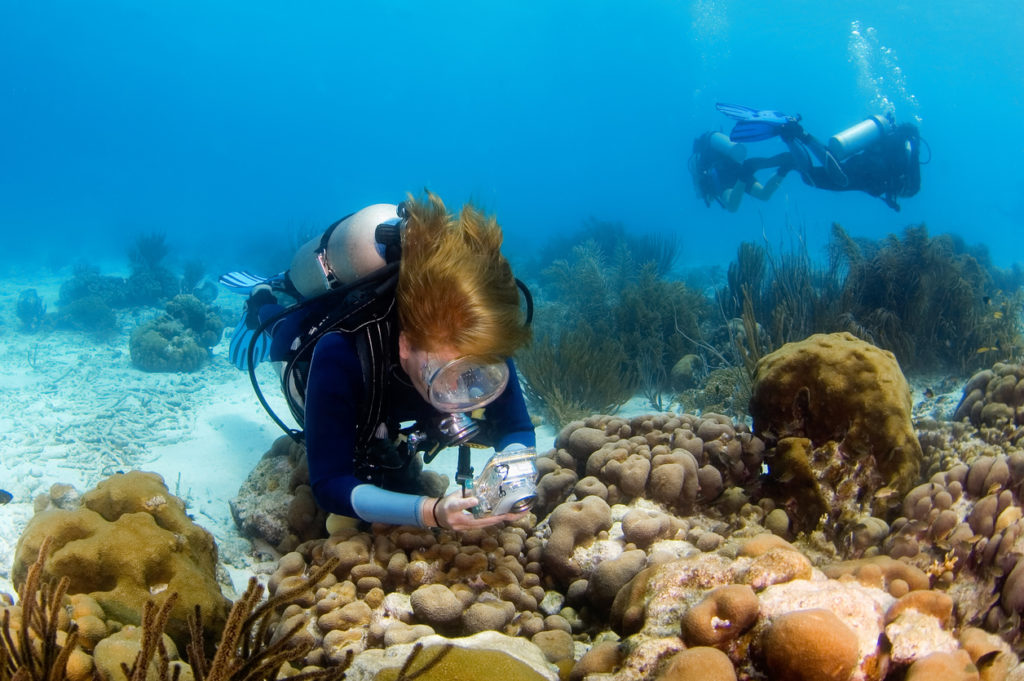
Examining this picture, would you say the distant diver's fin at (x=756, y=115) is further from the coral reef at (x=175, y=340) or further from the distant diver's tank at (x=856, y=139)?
the coral reef at (x=175, y=340)

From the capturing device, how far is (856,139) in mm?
12703

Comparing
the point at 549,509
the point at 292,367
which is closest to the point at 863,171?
the point at 549,509

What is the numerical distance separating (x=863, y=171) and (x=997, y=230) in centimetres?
8661

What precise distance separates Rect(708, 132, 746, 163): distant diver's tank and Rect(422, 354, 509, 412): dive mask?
14.4m

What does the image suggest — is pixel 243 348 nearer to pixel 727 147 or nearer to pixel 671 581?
pixel 671 581

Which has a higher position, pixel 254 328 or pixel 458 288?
pixel 254 328

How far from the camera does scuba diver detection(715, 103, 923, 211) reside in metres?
12.6

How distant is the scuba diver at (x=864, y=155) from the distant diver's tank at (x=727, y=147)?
1379mm

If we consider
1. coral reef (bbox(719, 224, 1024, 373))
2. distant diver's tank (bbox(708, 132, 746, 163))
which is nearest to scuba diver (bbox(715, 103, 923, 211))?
distant diver's tank (bbox(708, 132, 746, 163))

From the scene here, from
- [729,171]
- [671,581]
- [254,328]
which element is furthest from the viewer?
[729,171]

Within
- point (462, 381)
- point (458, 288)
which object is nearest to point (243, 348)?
point (462, 381)

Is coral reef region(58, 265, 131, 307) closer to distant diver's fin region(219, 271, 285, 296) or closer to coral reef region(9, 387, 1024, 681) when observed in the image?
distant diver's fin region(219, 271, 285, 296)

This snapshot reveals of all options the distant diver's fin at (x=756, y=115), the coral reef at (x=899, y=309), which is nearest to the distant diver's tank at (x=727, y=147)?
the distant diver's fin at (x=756, y=115)

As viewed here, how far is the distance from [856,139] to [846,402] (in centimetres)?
1237
